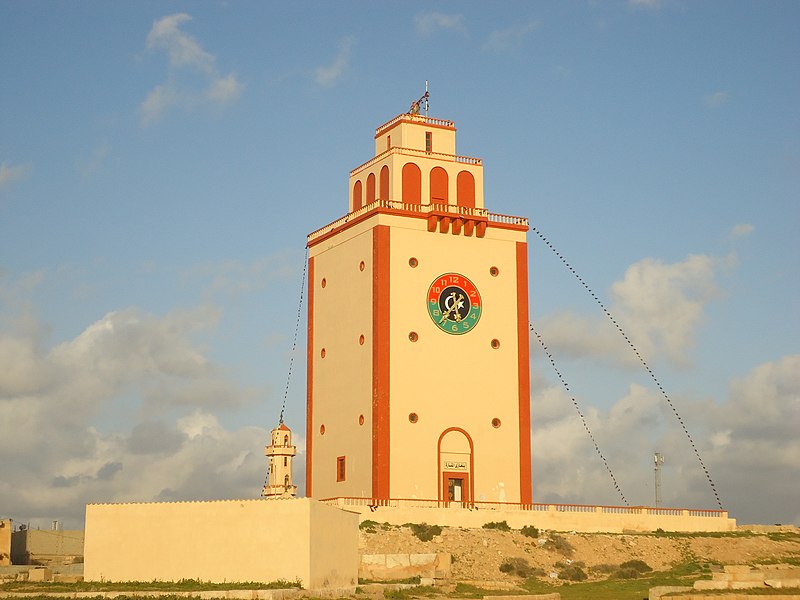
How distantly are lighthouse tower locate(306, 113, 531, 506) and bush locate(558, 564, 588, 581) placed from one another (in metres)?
7.13

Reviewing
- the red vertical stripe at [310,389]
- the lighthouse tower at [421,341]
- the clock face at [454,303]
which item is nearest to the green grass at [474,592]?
the lighthouse tower at [421,341]

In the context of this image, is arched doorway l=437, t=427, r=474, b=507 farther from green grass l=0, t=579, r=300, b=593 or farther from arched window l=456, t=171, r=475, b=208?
green grass l=0, t=579, r=300, b=593

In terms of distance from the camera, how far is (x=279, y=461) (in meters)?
71.0

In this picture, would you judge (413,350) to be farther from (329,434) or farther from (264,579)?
(264,579)

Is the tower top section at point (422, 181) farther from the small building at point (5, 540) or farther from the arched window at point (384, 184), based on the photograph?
the small building at point (5, 540)

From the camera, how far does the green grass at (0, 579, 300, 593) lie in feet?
152

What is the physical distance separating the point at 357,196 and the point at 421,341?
9.91 meters

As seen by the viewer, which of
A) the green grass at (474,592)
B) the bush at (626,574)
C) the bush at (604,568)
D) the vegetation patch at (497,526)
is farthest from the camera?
the vegetation patch at (497,526)

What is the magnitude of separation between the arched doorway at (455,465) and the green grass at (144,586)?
19069mm

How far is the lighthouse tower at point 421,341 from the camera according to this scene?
65812 mm

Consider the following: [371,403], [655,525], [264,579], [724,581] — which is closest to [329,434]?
[371,403]

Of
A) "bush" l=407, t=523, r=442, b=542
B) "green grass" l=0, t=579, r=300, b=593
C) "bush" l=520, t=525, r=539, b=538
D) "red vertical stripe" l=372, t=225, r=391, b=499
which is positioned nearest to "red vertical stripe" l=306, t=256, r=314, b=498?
"red vertical stripe" l=372, t=225, r=391, b=499

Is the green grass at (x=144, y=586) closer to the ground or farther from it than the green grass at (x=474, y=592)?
farther from it

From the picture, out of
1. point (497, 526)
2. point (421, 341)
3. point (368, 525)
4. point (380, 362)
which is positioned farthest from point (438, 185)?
point (368, 525)
